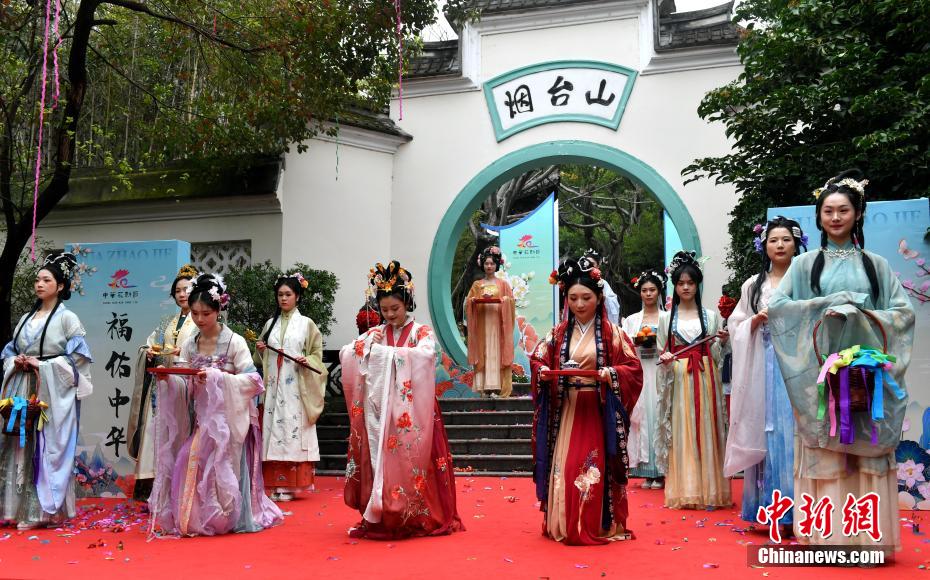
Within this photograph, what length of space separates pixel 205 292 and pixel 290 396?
6.33 feet

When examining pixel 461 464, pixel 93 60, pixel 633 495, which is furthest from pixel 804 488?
pixel 93 60

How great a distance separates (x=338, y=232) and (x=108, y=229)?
267cm

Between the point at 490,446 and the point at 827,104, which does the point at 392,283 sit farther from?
the point at 827,104

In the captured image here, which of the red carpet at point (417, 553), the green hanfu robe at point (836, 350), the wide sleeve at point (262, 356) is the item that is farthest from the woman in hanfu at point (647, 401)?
the wide sleeve at point (262, 356)

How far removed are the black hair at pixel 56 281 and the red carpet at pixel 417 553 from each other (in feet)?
4.03

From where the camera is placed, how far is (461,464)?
8.38 m

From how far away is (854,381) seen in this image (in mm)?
4043

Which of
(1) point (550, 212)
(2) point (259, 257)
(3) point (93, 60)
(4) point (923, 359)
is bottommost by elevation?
(4) point (923, 359)

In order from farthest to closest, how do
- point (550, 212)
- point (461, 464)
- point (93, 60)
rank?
point (550, 212)
point (93, 60)
point (461, 464)

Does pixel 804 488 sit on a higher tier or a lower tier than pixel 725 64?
lower

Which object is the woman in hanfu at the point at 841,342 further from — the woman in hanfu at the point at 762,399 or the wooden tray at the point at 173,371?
the wooden tray at the point at 173,371

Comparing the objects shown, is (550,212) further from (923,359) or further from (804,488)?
(804,488)

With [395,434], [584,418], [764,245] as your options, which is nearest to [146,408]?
[395,434]

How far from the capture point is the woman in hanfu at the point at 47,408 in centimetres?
564
